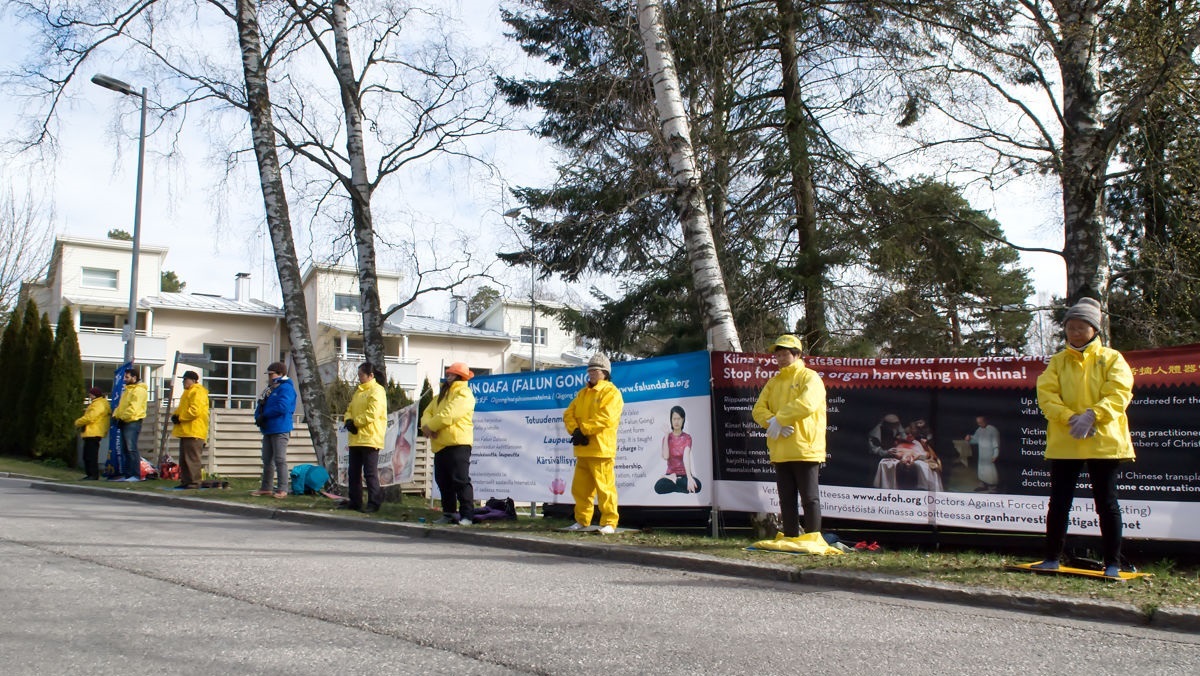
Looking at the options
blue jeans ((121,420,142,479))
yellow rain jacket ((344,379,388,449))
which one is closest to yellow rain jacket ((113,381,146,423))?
blue jeans ((121,420,142,479))

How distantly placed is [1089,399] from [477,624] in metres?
4.39

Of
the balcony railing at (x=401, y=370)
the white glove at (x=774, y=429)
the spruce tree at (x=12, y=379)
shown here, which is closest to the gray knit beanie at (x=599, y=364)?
the white glove at (x=774, y=429)

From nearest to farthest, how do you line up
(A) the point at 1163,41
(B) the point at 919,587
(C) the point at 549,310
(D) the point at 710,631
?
(D) the point at 710,631 → (B) the point at 919,587 → (A) the point at 1163,41 → (C) the point at 549,310

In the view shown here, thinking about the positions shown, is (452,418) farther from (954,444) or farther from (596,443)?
(954,444)

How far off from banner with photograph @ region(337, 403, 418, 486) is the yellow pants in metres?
3.39

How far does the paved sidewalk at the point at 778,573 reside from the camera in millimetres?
5402

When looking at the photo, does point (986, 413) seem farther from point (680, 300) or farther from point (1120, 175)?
point (680, 300)

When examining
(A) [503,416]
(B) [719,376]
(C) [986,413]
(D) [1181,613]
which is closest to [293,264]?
(A) [503,416]

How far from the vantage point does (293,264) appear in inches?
557

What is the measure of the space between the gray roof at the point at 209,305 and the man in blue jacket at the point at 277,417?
32305 mm

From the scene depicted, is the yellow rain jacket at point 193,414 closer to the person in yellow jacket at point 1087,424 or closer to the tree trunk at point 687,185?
the tree trunk at point 687,185

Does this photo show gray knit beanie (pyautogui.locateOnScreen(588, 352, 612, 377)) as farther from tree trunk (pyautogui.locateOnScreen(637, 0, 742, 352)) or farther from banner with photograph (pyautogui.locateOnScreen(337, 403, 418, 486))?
banner with photograph (pyautogui.locateOnScreen(337, 403, 418, 486))

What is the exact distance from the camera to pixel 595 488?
9.17 meters

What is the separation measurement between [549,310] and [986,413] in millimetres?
15258
